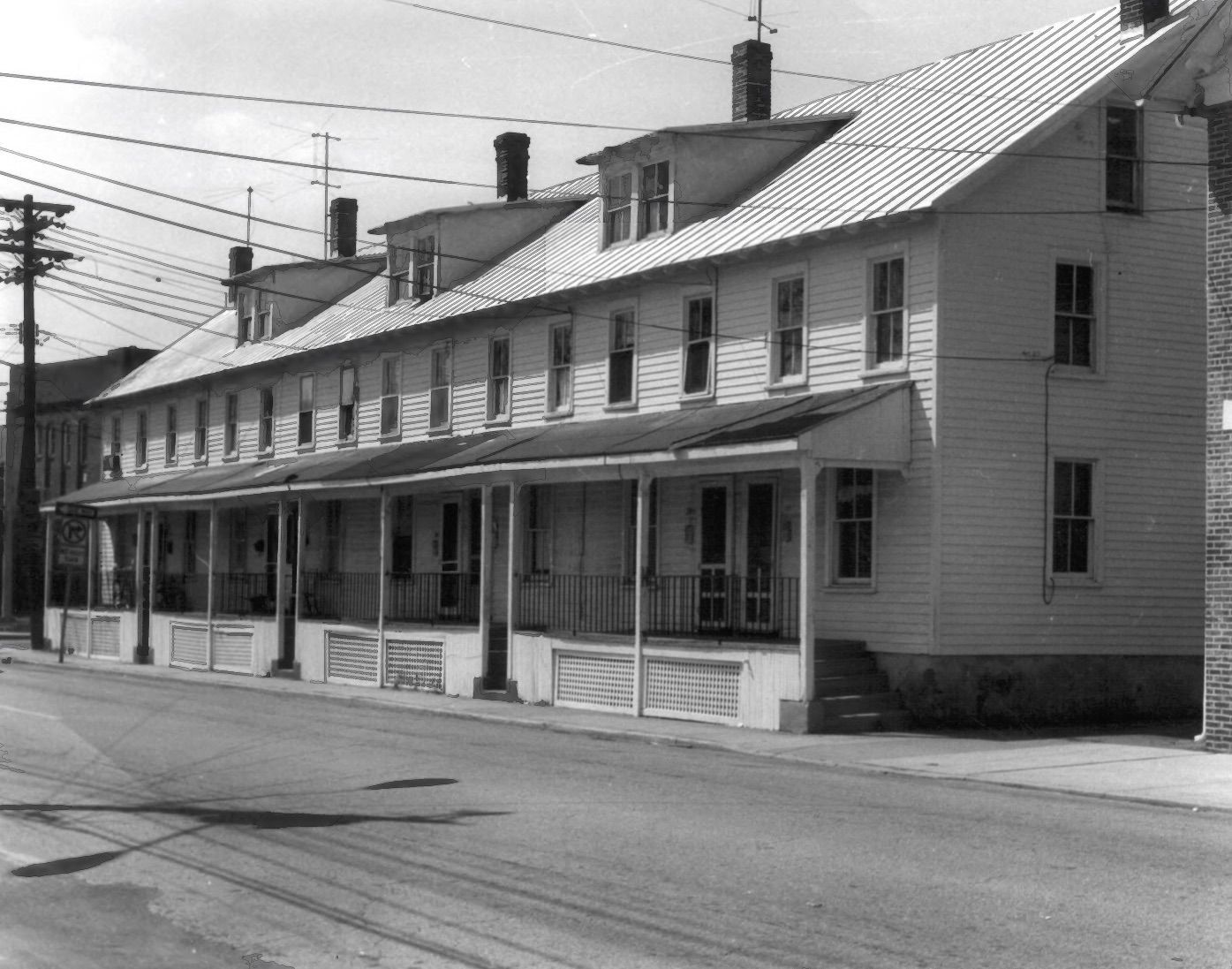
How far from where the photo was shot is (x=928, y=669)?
2088cm

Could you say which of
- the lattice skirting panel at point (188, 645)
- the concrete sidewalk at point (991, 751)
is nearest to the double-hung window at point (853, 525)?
the concrete sidewalk at point (991, 751)

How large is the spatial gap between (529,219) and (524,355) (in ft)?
17.4

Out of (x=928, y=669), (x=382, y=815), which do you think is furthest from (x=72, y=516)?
(x=382, y=815)

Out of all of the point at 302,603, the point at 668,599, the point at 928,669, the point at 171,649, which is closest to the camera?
the point at 928,669

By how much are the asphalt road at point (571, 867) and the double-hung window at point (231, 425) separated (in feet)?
77.8

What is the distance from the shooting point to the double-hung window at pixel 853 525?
2208 cm

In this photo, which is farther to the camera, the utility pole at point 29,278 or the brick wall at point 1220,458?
the utility pole at point 29,278

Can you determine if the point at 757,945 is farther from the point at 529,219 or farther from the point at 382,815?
the point at 529,219

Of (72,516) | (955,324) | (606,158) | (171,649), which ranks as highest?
(606,158)

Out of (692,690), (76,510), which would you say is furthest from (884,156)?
(76,510)

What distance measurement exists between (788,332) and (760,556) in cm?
324

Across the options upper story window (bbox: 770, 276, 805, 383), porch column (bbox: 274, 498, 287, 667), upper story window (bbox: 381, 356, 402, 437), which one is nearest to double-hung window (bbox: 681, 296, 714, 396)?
upper story window (bbox: 770, 276, 805, 383)

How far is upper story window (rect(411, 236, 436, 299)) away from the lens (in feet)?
110

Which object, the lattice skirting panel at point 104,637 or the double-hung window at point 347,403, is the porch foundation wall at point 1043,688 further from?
the lattice skirting panel at point 104,637
